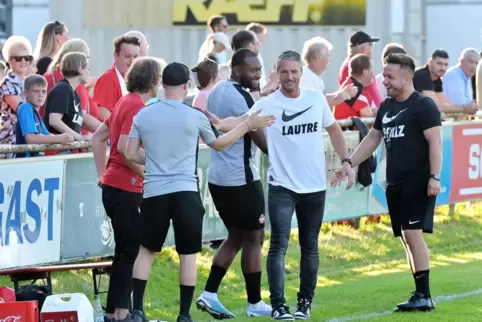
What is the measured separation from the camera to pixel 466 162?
1792 cm

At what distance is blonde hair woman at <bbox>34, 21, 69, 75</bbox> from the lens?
1398cm

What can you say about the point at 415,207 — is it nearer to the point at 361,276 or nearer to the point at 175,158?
the point at 175,158

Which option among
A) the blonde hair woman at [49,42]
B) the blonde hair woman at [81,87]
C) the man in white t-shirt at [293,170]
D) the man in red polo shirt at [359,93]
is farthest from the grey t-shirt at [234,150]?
the man in red polo shirt at [359,93]

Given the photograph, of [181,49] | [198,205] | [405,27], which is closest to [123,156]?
[198,205]

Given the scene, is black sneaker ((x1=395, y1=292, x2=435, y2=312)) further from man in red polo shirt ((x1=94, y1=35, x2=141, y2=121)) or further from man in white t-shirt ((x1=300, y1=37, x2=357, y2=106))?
man in white t-shirt ((x1=300, y1=37, x2=357, y2=106))

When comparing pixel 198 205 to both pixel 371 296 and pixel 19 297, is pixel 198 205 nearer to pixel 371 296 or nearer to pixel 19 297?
pixel 19 297

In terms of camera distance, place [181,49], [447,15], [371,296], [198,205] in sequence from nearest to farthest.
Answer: [198,205] < [371,296] < [181,49] < [447,15]

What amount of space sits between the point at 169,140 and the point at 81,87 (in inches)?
121

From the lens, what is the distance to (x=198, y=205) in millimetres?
9867

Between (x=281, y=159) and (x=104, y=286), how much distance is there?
2.79 metres

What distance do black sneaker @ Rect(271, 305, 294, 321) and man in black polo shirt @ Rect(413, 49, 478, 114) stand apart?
7.69 meters

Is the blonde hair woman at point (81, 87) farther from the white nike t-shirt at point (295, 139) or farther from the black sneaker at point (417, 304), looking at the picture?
the black sneaker at point (417, 304)

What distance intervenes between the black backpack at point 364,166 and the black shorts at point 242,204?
15.5 ft

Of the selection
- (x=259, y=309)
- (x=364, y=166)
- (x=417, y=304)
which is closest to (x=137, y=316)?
(x=259, y=309)
